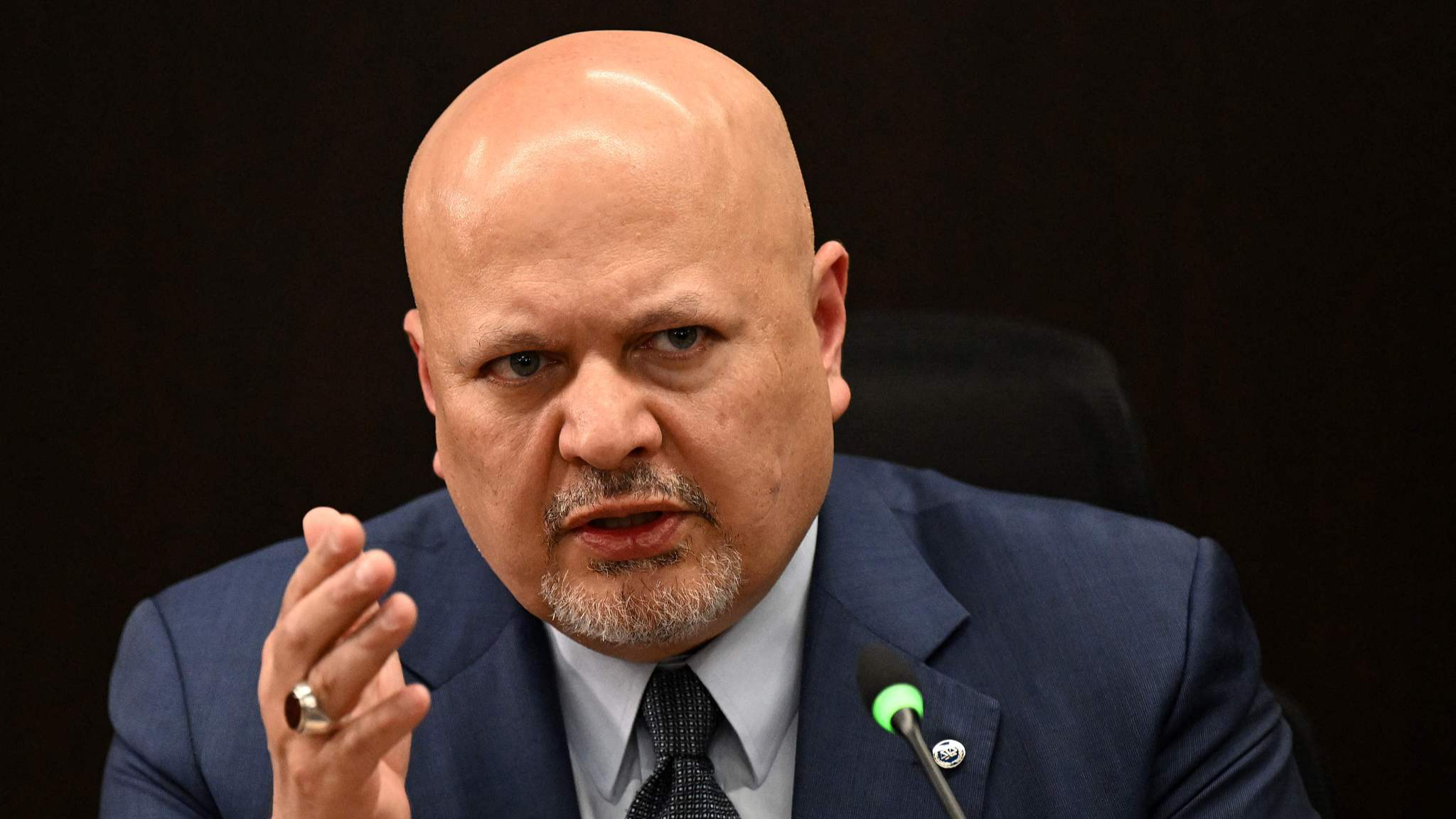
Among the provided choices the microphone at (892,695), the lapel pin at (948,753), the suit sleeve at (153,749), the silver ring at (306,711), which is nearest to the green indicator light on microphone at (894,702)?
the microphone at (892,695)

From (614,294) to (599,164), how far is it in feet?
0.42

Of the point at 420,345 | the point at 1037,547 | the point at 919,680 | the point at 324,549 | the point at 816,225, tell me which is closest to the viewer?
the point at 324,549

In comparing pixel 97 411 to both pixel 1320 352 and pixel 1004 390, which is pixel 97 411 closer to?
pixel 1004 390

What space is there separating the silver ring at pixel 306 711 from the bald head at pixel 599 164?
1.44ft

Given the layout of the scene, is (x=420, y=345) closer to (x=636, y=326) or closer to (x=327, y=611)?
(x=636, y=326)

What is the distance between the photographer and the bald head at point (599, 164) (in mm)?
1562

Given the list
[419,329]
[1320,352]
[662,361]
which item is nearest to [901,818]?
[662,361]

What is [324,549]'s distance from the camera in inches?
54.2

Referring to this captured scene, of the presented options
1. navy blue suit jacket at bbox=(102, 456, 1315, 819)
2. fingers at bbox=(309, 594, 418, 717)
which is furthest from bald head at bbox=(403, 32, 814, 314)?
navy blue suit jacket at bbox=(102, 456, 1315, 819)

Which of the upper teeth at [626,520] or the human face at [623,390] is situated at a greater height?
the human face at [623,390]

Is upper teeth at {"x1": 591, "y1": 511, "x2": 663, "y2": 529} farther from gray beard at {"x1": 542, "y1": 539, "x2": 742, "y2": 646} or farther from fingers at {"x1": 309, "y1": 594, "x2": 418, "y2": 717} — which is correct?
fingers at {"x1": 309, "y1": 594, "x2": 418, "y2": 717}

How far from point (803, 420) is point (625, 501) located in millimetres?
227

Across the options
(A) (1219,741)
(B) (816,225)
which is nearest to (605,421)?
(A) (1219,741)

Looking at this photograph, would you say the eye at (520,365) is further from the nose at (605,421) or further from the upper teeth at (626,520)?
the upper teeth at (626,520)
